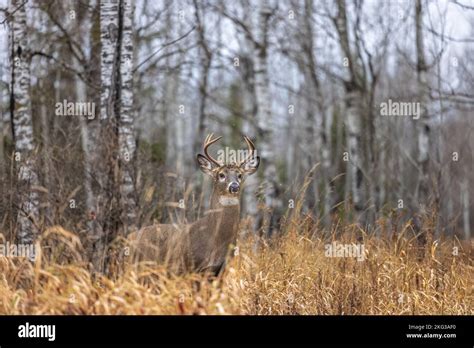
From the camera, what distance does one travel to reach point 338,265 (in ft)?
31.4

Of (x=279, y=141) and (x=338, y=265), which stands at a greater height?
(x=279, y=141)

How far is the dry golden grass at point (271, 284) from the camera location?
8242mm

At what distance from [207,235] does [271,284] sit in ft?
2.93

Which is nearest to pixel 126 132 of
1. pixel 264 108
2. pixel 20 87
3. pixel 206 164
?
pixel 206 164

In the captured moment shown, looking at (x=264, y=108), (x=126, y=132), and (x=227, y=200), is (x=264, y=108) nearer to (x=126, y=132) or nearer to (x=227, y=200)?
(x=126, y=132)

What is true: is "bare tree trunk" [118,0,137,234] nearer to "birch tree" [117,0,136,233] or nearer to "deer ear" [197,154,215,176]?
"birch tree" [117,0,136,233]

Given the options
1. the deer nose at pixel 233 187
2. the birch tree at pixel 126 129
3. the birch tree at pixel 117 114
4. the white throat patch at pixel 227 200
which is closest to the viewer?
the birch tree at pixel 117 114

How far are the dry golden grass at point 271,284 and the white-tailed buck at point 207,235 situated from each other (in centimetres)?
22

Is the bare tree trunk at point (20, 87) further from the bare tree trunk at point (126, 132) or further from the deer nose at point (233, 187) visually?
the deer nose at point (233, 187)

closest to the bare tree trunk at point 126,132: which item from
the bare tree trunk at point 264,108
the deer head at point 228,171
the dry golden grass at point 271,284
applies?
the dry golden grass at point 271,284

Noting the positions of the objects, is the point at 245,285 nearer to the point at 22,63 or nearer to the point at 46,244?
the point at 46,244

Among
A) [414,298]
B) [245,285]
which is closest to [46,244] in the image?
[245,285]

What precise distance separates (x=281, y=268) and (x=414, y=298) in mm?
1514
